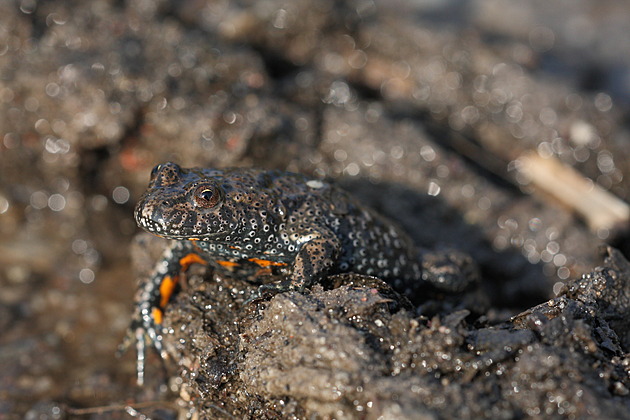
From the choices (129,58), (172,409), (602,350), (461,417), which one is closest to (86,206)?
(129,58)

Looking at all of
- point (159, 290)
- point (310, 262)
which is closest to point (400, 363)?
point (310, 262)

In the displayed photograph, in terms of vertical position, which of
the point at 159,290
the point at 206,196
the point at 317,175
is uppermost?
the point at 206,196

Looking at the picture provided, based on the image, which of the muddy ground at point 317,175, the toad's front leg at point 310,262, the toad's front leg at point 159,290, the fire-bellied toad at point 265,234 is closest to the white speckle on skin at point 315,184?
the fire-bellied toad at point 265,234

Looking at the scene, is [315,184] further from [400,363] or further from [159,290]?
[400,363]

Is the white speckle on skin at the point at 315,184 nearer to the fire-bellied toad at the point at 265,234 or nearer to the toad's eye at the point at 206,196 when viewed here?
the fire-bellied toad at the point at 265,234

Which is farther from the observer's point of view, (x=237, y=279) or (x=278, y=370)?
(x=237, y=279)

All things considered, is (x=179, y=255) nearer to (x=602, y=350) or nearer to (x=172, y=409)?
(x=172, y=409)
